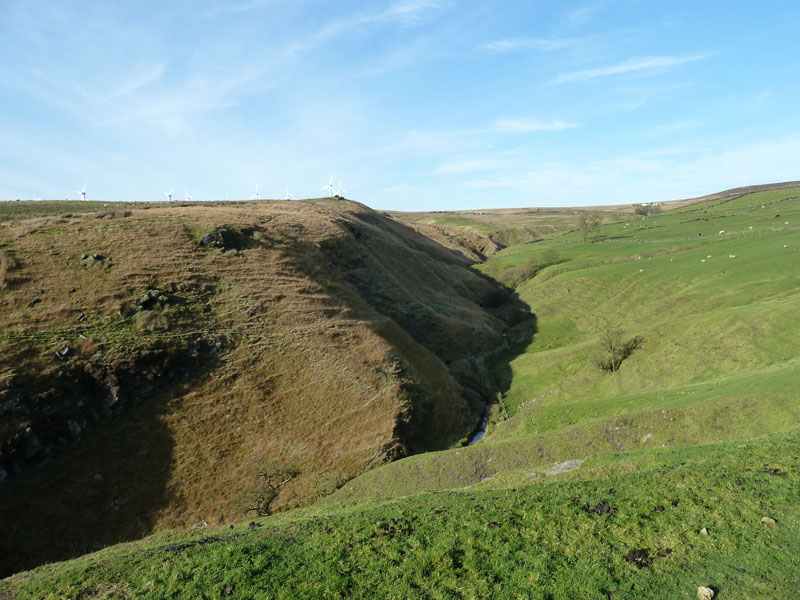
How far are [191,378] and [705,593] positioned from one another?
52.3 metres

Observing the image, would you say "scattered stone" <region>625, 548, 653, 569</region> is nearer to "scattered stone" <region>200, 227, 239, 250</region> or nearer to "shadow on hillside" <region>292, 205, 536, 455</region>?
"shadow on hillside" <region>292, 205, 536, 455</region>

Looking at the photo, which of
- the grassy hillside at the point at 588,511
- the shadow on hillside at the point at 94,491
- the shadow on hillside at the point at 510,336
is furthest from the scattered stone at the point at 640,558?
the shadow on hillside at the point at 510,336

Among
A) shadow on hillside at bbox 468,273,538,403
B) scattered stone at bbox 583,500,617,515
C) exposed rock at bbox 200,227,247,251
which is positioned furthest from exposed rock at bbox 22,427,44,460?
shadow on hillside at bbox 468,273,538,403

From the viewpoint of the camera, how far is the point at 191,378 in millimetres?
52188

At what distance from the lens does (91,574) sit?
17.9 m

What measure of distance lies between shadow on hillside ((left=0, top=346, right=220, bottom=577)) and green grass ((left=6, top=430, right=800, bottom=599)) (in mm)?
18671

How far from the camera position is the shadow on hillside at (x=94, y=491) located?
35.4m

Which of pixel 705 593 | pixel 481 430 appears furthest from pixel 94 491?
pixel 705 593

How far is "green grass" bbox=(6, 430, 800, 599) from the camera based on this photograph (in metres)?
14.4

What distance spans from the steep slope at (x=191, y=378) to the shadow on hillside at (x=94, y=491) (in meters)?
0.13

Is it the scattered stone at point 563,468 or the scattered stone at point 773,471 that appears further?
the scattered stone at point 563,468

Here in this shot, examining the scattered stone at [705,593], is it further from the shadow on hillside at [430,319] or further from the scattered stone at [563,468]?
the shadow on hillside at [430,319]

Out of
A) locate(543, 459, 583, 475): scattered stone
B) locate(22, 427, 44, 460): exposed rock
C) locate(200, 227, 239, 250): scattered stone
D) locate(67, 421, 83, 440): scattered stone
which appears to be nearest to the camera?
locate(543, 459, 583, 475): scattered stone

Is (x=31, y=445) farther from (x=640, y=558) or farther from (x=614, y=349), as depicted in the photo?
(x=614, y=349)
